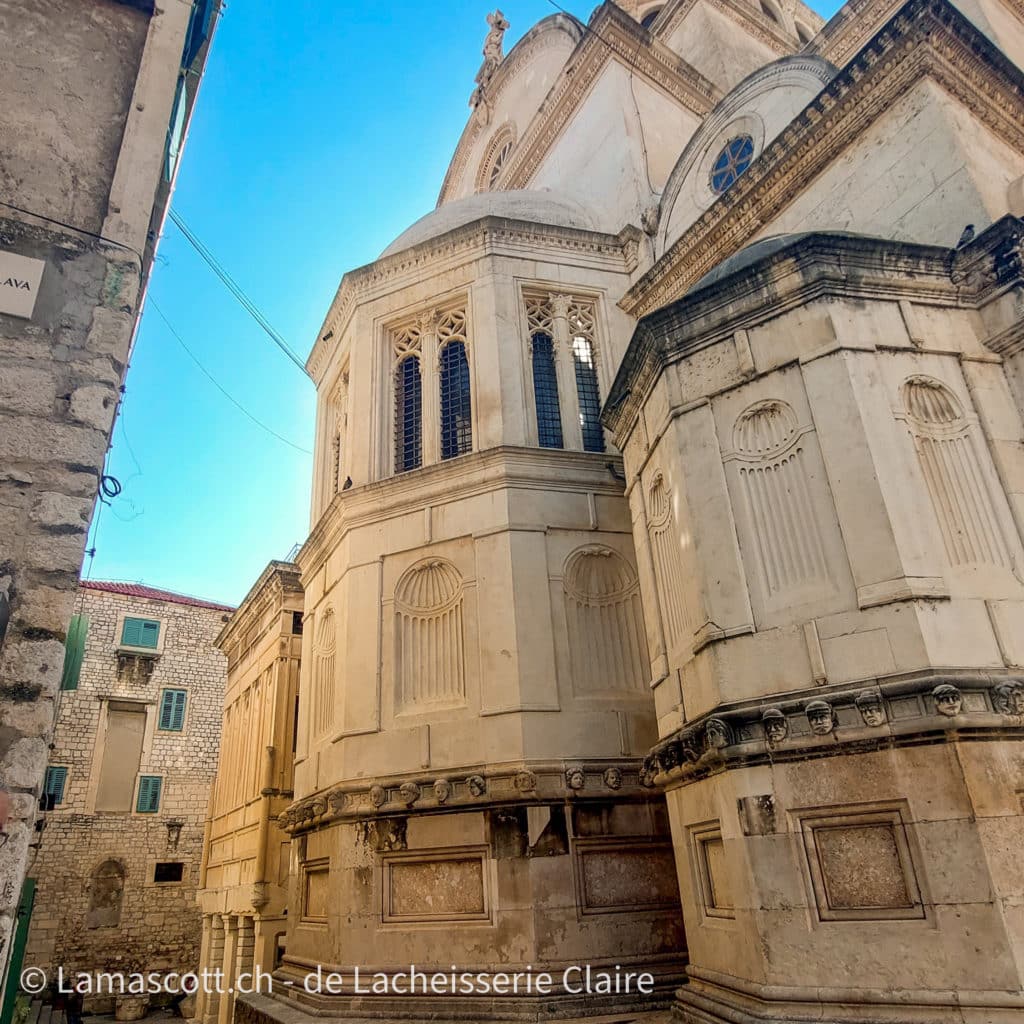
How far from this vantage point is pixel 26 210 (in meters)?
5.66

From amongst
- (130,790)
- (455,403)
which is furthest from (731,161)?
(130,790)

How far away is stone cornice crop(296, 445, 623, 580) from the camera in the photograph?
465 inches

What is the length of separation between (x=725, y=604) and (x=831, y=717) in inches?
57.6

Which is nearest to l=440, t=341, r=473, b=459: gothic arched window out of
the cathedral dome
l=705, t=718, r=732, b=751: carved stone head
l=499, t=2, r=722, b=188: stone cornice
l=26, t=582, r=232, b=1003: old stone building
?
the cathedral dome

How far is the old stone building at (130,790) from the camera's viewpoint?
1005 inches

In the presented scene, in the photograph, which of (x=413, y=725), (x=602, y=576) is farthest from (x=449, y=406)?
(x=413, y=725)

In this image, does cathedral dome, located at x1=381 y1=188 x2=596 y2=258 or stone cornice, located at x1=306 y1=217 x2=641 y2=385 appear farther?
cathedral dome, located at x1=381 y1=188 x2=596 y2=258

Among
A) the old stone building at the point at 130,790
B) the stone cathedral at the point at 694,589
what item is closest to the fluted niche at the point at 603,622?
the stone cathedral at the point at 694,589

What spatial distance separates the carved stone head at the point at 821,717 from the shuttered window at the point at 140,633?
28.4m

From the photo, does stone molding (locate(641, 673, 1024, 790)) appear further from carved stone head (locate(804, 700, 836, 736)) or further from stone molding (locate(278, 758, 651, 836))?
stone molding (locate(278, 758, 651, 836))

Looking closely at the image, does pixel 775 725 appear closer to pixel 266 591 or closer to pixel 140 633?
Result: pixel 266 591

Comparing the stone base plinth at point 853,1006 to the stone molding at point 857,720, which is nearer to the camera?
the stone base plinth at point 853,1006

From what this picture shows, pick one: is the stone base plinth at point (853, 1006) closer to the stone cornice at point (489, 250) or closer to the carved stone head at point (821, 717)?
the carved stone head at point (821, 717)

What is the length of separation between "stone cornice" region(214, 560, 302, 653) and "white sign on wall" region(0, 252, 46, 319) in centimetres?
1204
